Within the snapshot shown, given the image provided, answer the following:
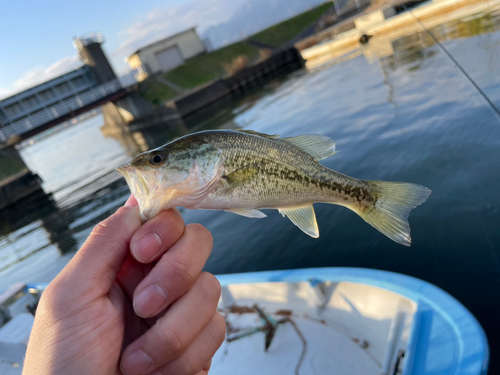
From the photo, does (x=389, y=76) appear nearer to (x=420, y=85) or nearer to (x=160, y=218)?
(x=420, y=85)

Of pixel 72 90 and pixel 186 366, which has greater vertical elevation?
pixel 72 90

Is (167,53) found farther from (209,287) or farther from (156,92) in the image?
(209,287)

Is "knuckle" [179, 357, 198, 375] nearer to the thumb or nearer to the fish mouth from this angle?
the thumb

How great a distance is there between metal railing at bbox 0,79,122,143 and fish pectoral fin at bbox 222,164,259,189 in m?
40.9

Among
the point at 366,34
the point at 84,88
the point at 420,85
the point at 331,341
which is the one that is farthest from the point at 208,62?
the point at 331,341

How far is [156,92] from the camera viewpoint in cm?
4391

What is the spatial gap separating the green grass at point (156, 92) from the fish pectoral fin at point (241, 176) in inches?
Result: 1693

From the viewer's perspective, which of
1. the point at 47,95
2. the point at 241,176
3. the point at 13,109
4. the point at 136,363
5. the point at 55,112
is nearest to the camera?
the point at 136,363

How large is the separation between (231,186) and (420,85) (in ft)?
51.2

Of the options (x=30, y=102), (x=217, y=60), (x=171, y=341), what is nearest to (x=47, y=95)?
(x=30, y=102)

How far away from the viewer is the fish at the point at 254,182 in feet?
6.82

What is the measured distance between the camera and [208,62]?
4866 centimetres

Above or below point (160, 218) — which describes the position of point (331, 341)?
below

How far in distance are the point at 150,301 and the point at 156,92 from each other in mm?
45953
